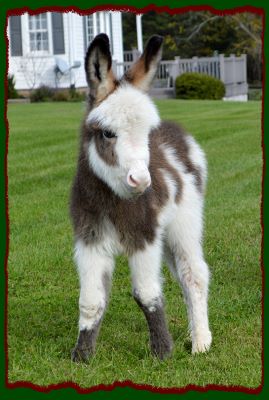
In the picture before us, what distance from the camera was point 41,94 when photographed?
24.2 meters

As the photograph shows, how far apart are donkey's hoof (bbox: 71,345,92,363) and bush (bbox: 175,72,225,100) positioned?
1876cm

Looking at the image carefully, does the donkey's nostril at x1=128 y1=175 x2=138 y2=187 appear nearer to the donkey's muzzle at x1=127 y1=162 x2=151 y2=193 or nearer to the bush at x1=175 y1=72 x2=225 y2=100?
the donkey's muzzle at x1=127 y1=162 x2=151 y2=193

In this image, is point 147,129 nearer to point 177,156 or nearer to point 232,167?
point 177,156

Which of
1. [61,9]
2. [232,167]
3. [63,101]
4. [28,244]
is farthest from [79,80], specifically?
[61,9]

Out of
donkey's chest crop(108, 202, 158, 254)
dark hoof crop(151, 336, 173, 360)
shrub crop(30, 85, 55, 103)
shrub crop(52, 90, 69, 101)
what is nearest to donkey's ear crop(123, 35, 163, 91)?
donkey's chest crop(108, 202, 158, 254)

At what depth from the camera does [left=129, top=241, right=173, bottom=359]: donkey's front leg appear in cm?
481

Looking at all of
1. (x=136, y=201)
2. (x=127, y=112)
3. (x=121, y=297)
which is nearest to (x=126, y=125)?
(x=127, y=112)

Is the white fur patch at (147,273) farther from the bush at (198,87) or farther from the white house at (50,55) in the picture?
the bush at (198,87)

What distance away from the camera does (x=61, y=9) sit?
3760 millimetres

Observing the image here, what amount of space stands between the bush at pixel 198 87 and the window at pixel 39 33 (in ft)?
12.6

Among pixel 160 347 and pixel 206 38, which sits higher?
pixel 206 38

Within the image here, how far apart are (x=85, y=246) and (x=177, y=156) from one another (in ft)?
3.09

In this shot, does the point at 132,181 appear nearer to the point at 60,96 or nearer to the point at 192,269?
the point at 192,269

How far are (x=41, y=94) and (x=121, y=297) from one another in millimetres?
18333
